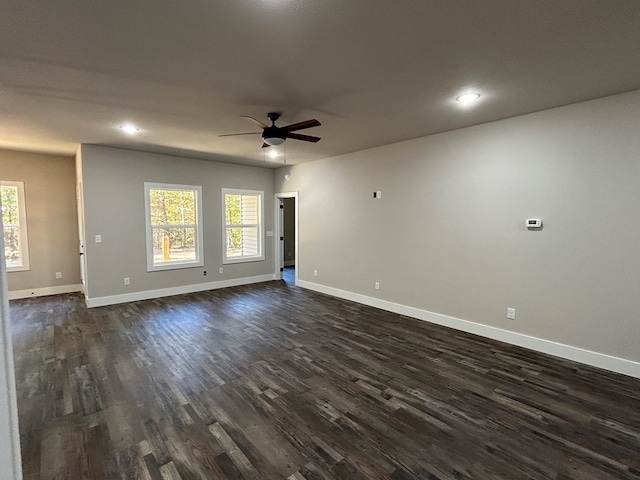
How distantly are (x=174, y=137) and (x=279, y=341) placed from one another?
3327mm

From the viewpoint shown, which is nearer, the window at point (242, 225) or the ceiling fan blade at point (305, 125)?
the ceiling fan blade at point (305, 125)

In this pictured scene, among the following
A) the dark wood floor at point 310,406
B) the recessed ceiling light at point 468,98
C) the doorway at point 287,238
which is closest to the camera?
the dark wood floor at point 310,406

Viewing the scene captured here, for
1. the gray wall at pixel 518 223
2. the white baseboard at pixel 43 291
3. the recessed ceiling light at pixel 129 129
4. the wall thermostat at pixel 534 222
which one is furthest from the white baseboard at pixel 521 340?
the white baseboard at pixel 43 291

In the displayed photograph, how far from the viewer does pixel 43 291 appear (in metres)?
6.04

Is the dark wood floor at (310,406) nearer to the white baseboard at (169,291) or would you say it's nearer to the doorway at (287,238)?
the white baseboard at (169,291)

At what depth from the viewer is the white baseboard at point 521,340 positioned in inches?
123

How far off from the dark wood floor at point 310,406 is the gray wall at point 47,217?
236cm

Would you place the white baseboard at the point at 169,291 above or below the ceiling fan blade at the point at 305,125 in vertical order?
below

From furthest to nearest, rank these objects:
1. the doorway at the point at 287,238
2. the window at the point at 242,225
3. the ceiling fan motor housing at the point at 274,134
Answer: the doorway at the point at 287,238, the window at the point at 242,225, the ceiling fan motor housing at the point at 274,134

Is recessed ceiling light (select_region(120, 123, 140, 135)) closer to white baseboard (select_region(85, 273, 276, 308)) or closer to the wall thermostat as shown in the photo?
white baseboard (select_region(85, 273, 276, 308))

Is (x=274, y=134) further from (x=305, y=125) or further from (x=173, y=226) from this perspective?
(x=173, y=226)

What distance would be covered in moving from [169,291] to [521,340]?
585 cm

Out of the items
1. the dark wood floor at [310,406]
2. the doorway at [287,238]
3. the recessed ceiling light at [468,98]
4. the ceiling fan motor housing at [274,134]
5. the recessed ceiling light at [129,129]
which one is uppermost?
the recessed ceiling light at [468,98]

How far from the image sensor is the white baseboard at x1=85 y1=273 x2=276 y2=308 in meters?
5.37
